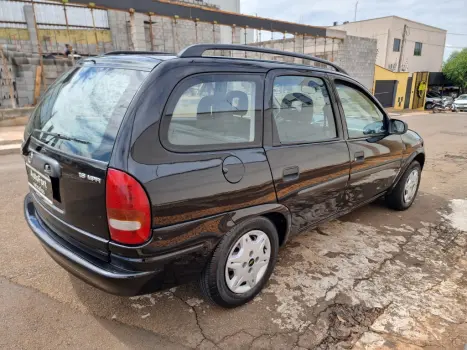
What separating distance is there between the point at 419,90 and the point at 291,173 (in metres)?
33.4

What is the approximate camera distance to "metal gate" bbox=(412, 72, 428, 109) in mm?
30078

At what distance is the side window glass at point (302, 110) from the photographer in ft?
8.35

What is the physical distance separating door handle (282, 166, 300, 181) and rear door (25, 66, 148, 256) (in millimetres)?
1189

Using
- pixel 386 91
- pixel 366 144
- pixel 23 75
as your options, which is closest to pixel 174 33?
pixel 23 75

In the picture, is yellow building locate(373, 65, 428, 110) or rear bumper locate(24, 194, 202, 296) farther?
yellow building locate(373, 65, 428, 110)

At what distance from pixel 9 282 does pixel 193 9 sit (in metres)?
12.5

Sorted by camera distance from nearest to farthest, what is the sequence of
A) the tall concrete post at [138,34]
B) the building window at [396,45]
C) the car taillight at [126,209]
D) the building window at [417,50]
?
the car taillight at [126,209] → the tall concrete post at [138,34] → the building window at [396,45] → the building window at [417,50]

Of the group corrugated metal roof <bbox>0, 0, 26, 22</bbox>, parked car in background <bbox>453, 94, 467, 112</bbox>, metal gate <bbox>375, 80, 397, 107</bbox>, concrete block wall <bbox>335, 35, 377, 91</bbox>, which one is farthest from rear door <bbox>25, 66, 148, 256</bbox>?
parked car in background <bbox>453, 94, 467, 112</bbox>

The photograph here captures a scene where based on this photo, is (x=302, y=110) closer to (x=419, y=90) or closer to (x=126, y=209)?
(x=126, y=209)

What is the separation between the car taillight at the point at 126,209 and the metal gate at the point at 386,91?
88.2 feet

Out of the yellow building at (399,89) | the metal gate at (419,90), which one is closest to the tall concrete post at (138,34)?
the yellow building at (399,89)

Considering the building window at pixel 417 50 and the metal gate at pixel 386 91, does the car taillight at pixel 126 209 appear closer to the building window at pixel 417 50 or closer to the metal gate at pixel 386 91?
the metal gate at pixel 386 91

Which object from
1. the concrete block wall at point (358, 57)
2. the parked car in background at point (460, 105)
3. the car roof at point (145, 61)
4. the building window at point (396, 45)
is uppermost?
the building window at point (396, 45)

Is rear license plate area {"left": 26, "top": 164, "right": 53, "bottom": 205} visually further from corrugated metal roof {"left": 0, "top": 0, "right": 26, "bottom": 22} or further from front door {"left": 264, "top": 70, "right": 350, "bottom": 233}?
corrugated metal roof {"left": 0, "top": 0, "right": 26, "bottom": 22}
